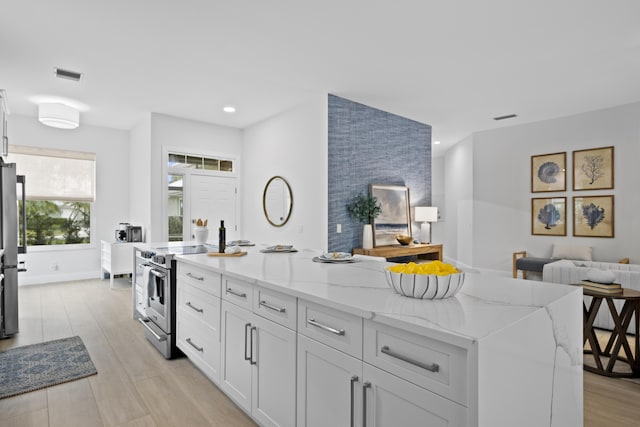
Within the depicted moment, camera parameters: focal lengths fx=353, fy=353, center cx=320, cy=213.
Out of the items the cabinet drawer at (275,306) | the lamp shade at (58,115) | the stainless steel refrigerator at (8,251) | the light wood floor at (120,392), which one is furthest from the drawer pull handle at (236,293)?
the lamp shade at (58,115)

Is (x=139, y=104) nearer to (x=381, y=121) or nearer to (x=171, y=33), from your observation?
(x=171, y=33)

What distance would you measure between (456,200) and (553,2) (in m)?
5.42

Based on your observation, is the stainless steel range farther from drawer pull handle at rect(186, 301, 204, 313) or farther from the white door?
the white door

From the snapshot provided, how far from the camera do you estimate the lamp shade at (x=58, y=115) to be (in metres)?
4.89

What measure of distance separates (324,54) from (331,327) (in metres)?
2.86

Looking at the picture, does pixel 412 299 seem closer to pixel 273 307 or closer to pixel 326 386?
pixel 326 386

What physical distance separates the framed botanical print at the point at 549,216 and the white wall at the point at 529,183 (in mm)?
69

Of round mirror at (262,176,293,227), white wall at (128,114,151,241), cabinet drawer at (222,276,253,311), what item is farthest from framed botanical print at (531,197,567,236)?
white wall at (128,114,151,241)

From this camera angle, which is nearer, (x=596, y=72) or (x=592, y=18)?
(x=592, y=18)

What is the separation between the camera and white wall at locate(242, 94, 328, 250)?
457 centimetres

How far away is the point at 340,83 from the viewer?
416 centimetres

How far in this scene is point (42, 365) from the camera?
2.73 meters

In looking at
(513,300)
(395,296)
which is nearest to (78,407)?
(395,296)

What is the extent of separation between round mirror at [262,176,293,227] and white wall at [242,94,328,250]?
9 centimetres
